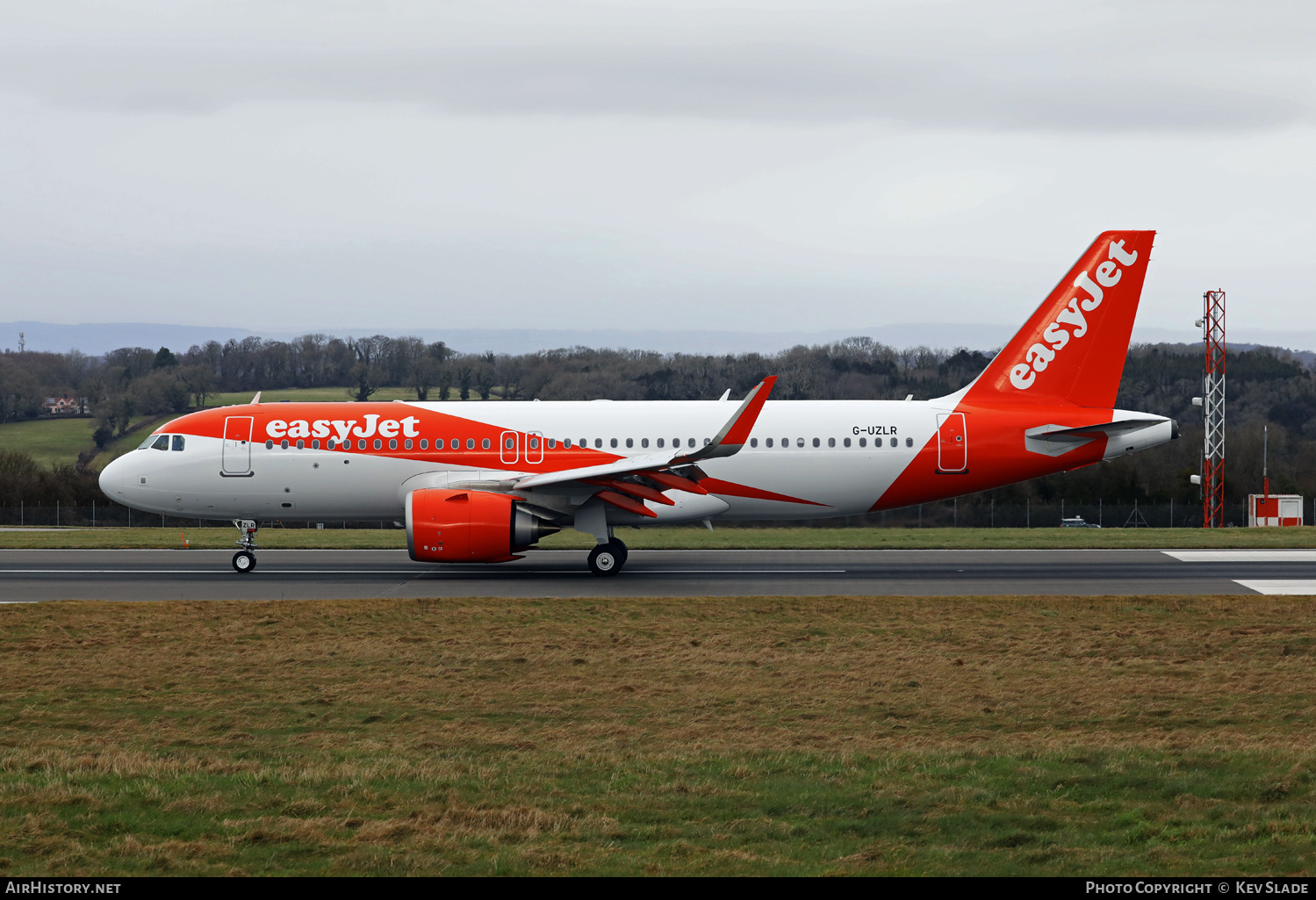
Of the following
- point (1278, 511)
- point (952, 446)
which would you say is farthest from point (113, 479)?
point (1278, 511)

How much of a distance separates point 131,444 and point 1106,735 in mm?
90190

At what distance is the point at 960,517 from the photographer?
46.4 metres

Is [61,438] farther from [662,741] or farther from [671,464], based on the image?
[662,741]

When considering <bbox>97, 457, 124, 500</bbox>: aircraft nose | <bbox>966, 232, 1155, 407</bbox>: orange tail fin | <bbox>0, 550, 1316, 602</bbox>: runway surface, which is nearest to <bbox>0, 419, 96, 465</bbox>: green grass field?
<bbox>97, 457, 124, 500</bbox>: aircraft nose

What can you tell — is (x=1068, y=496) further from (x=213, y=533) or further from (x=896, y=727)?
(x=896, y=727)

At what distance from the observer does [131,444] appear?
88.4m

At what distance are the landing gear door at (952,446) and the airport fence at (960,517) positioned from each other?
56.1 ft

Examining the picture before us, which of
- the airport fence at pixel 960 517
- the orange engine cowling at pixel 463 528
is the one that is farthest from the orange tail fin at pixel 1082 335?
the airport fence at pixel 960 517

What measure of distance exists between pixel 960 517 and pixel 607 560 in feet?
86.8

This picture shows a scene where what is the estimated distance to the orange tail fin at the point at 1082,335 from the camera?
26.1 m

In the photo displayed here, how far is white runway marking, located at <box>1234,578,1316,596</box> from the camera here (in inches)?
800

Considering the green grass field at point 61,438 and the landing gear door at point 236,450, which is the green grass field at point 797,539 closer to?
the landing gear door at point 236,450
